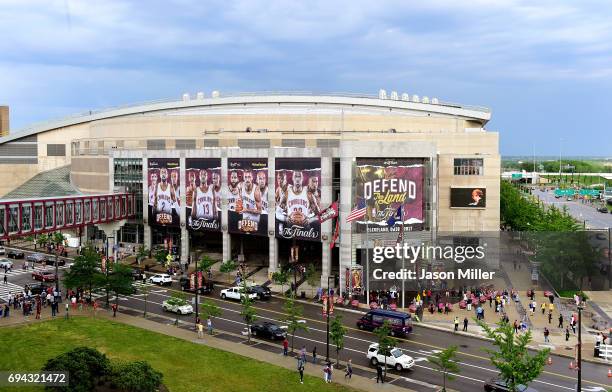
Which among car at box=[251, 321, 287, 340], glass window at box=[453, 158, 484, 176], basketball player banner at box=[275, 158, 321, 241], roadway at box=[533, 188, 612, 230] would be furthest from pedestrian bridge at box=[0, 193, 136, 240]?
roadway at box=[533, 188, 612, 230]

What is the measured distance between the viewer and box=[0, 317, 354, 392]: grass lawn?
40.9 m

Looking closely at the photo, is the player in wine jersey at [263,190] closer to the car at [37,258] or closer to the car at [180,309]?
A: the car at [180,309]

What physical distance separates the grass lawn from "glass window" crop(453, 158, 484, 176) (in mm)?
44589

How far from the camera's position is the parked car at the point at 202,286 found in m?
70.5

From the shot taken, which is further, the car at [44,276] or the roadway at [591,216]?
the roadway at [591,216]

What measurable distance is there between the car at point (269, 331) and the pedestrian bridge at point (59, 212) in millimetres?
34105

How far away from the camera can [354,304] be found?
6456cm

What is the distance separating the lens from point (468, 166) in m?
80.2

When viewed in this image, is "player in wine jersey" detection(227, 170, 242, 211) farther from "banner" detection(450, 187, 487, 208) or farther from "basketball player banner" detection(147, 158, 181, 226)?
"banner" detection(450, 187, 487, 208)

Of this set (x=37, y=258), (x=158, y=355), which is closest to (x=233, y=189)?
(x=37, y=258)

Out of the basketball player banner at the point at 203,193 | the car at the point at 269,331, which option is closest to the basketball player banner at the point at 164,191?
the basketball player banner at the point at 203,193

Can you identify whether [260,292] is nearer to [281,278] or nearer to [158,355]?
[281,278]

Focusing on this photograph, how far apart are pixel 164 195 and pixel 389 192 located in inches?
1408

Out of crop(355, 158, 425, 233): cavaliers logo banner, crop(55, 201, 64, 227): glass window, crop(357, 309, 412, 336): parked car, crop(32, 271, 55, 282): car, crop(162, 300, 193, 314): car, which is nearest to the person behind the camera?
crop(357, 309, 412, 336): parked car
